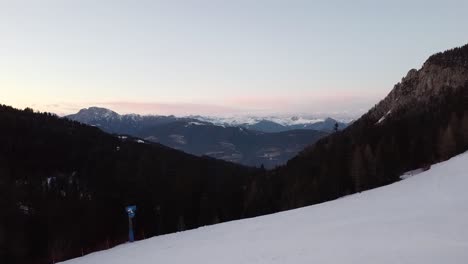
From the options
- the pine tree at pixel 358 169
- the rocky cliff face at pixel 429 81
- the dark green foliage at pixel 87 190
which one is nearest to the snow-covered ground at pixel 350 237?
the dark green foliage at pixel 87 190

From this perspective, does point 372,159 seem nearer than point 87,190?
Yes

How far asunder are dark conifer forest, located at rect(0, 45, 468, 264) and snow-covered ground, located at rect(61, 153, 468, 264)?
31.3 m

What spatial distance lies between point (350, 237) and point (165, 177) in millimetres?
100338

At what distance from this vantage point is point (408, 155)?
3169 inches

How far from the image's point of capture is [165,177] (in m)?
120

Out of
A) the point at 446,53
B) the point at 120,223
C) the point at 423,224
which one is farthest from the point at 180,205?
the point at 446,53

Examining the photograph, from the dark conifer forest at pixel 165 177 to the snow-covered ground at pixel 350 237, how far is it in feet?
Result: 103

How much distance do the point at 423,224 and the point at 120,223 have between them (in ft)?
261

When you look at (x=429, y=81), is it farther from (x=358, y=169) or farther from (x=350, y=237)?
(x=350, y=237)

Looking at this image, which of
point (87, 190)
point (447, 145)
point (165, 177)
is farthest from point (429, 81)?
point (87, 190)

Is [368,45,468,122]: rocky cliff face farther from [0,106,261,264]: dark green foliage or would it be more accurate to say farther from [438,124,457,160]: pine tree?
[438,124,457,160]: pine tree

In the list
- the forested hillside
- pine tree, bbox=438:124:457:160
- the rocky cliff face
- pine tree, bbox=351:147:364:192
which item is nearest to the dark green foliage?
the forested hillside

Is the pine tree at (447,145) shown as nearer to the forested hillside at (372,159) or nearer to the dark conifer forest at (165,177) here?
the forested hillside at (372,159)

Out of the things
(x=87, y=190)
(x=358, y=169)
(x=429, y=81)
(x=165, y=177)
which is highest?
(x=429, y=81)
